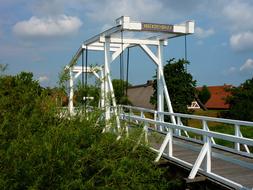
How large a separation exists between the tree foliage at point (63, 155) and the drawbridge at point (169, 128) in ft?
1.13

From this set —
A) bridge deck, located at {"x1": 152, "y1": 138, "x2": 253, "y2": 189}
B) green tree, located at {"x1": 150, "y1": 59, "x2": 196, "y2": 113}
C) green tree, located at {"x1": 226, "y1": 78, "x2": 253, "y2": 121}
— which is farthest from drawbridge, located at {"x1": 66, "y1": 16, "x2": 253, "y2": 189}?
green tree, located at {"x1": 226, "y1": 78, "x2": 253, "y2": 121}

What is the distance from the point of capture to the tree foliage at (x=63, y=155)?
17.1ft

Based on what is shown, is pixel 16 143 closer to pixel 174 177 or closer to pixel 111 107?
pixel 111 107

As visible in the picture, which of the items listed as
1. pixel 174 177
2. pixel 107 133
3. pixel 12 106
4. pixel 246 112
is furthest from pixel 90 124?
pixel 246 112

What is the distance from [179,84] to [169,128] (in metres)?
7.71

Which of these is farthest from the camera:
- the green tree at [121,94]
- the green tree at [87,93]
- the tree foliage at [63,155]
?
the green tree at [121,94]

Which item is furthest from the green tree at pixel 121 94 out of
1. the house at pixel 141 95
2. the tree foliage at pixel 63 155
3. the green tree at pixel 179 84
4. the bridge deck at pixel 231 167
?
the house at pixel 141 95

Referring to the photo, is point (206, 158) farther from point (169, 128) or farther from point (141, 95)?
point (141, 95)

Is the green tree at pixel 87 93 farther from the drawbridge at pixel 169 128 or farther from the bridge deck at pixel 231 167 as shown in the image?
the bridge deck at pixel 231 167

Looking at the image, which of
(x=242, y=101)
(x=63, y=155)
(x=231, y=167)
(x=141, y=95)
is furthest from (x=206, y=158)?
(x=141, y=95)

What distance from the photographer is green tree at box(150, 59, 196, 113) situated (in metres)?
16.2

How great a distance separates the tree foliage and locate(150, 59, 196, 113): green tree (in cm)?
951

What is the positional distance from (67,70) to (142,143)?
1566 mm

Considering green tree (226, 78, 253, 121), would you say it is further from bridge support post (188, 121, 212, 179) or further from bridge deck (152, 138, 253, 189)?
bridge support post (188, 121, 212, 179)
